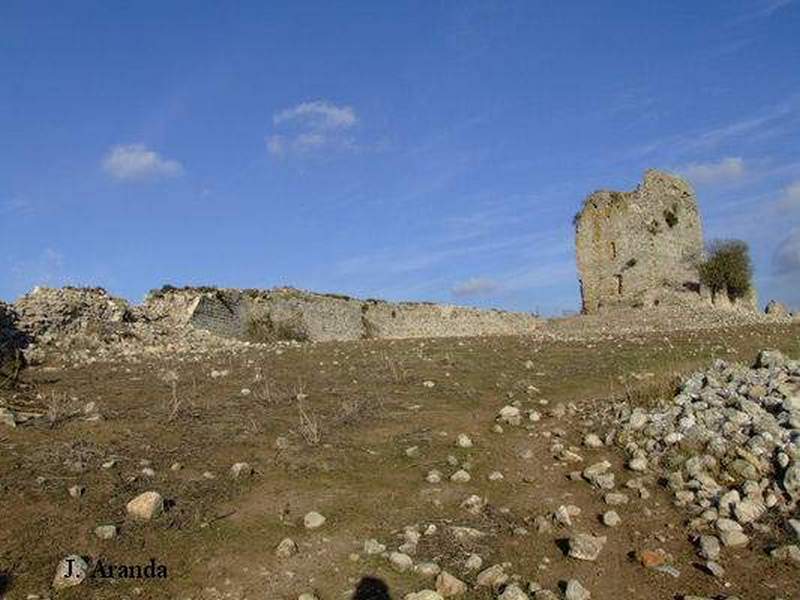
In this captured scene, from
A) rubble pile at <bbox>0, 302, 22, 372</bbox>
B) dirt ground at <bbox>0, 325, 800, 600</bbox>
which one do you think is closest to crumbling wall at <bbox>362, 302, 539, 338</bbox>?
rubble pile at <bbox>0, 302, 22, 372</bbox>

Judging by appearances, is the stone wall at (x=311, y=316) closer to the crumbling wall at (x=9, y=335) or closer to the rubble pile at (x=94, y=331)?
the rubble pile at (x=94, y=331)

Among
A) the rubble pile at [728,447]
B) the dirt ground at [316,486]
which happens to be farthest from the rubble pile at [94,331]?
the rubble pile at [728,447]

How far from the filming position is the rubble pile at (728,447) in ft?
20.2

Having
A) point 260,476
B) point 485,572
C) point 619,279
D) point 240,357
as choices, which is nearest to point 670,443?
point 485,572

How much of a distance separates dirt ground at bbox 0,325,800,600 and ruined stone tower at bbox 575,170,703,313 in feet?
73.0

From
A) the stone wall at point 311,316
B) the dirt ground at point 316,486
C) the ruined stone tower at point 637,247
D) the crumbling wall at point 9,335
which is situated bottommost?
the dirt ground at point 316,486

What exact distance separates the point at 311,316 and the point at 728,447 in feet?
78.1

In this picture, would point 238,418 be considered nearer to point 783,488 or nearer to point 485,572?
point 485,572

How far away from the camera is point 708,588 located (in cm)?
516

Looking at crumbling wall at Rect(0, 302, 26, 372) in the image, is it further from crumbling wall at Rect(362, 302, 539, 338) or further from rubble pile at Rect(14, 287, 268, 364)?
crumbling wall at Rect(362, 302, 539, 338)

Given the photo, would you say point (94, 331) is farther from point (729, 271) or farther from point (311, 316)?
point (729, 271)

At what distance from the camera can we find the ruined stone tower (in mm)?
34062

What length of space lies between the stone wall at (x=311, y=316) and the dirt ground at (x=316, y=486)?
12413mm

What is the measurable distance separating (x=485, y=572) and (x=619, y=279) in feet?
101
